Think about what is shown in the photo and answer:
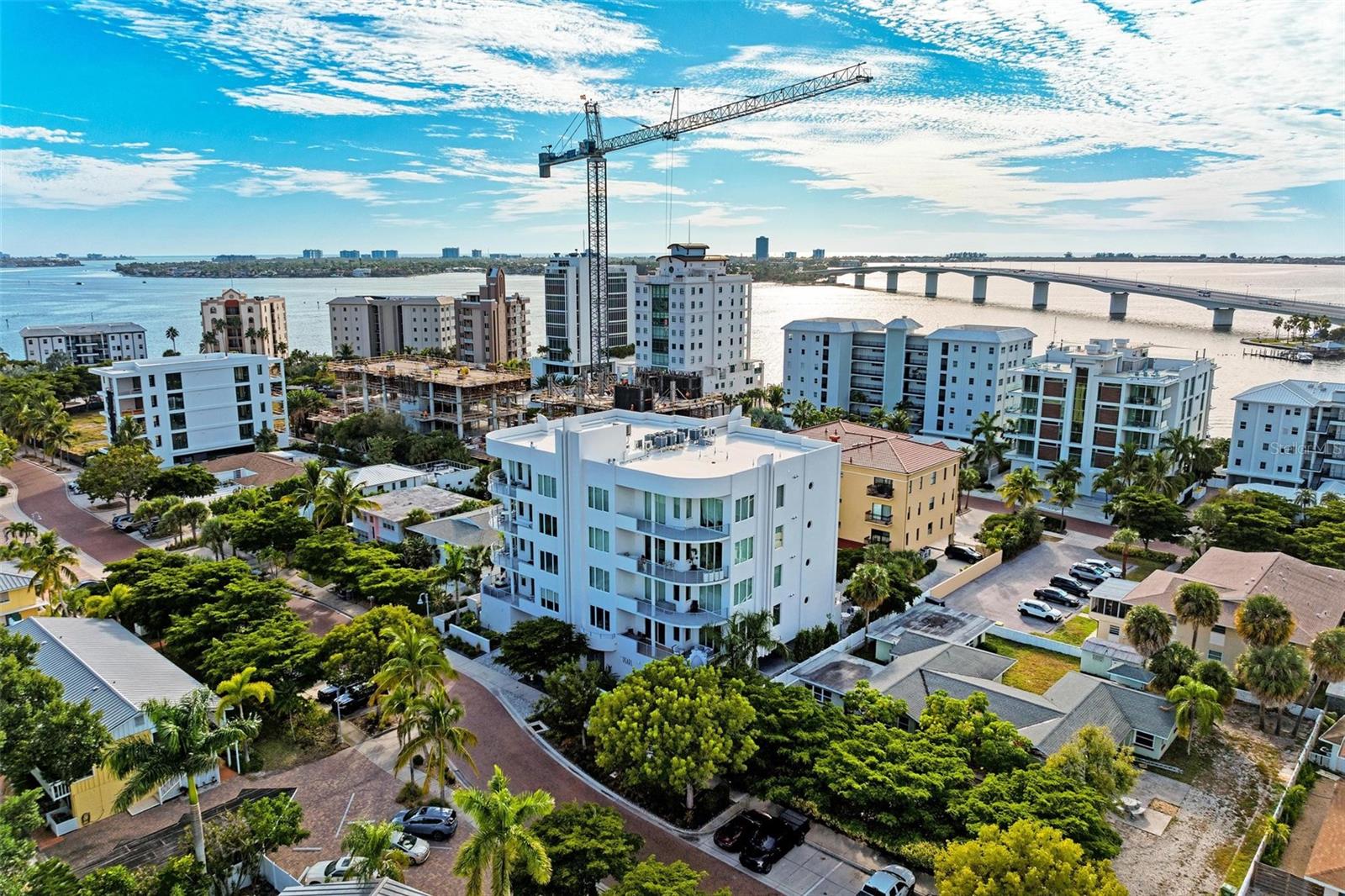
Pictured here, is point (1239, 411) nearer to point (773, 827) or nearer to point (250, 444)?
point (773, 827)

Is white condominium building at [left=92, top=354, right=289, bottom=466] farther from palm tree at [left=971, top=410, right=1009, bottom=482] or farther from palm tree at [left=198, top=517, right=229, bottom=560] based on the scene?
palm tree at [left=971, top=410, right=1009, bottom=482]

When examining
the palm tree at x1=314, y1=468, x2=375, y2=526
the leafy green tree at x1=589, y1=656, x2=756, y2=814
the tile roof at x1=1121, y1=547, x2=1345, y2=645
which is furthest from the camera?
the palm tree at x1=314, y1=468, x2=375, y2=526

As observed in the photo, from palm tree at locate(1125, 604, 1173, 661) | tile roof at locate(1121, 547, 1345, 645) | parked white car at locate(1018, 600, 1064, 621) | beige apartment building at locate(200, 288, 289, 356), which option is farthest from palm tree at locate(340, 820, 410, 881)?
beige apartment building at locate(200, 288, 289, 356)

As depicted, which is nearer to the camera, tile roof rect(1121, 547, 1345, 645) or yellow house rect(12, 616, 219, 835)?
yellow house rect(12, 616, 219, 835)

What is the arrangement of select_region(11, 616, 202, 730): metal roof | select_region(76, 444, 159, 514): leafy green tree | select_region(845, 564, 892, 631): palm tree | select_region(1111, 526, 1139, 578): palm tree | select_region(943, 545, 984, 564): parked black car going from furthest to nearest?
select_region(76, 444, 159, 514): leafy green tree
select_region(943, 545, 984, 564): parked black car
select_region(1111, 526, 1139, 578): palm tree
select_region(845, 564, 892, 631): palm tree
select_region(11, 616, 202, 730): metal roof

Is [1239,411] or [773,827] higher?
[1239,411]

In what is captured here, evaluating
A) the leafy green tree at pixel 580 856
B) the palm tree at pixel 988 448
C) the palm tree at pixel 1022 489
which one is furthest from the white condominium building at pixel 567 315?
the leafy green tree at pixel 580 856

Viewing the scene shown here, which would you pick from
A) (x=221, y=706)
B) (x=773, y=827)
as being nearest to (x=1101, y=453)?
(x=773, y=827)

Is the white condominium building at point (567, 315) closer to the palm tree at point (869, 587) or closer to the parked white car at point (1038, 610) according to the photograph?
the parked white car at point (1038, 610)
